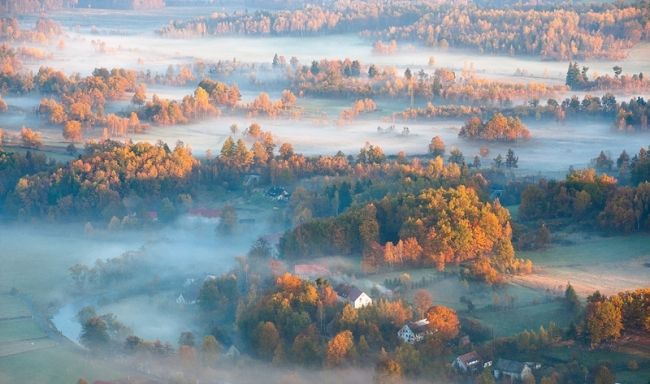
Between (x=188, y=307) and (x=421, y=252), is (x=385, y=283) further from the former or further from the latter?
(x=188, y=307)

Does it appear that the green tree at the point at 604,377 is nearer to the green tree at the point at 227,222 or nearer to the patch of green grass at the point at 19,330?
the patch of green grass at the point at 19,330

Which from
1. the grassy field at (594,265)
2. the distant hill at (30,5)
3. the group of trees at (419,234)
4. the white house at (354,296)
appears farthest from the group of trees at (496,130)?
the distant hill at (30,5)

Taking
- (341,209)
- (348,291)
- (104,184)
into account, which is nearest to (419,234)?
(348,291)

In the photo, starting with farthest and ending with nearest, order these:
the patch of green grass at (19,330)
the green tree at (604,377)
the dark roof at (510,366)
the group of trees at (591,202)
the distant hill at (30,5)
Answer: the distant hill at (30,5)
the group of trees at (591,202)
the patch of green grass at (19,330)
the dark roof at (510,366)
the green tree at (604,377)

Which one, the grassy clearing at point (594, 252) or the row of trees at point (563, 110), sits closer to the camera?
the grassy clearing at point (594, 252)

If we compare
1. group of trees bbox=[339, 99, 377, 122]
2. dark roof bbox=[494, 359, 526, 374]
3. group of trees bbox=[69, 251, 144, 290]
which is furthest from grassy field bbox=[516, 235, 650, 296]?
group of trees bbox=[339, 99, 377, 122]

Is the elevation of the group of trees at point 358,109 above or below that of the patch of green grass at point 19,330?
above

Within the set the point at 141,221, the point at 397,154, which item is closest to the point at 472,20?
the point at 397,154
